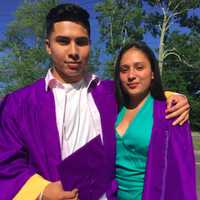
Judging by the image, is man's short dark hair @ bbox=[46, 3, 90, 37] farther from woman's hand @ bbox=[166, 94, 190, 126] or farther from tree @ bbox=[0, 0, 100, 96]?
tree @ bbox=[0, 0, 100, 96]

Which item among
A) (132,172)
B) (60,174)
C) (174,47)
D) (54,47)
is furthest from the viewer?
(174,47)

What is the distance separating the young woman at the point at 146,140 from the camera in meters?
3.32

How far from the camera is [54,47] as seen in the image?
127 inches

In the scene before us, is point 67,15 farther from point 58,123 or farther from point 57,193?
point 57,193

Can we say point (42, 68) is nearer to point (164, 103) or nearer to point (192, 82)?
point (192, 82)

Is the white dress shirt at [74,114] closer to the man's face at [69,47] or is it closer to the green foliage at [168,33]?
the man's face at [69,47]

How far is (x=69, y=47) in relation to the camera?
3.20 m

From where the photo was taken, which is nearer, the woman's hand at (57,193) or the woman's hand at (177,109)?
the woman's hand at (57,193)

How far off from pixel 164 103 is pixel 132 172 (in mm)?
437

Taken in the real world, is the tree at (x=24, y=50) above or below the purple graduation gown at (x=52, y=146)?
below

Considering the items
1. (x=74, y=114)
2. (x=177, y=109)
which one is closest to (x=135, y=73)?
(x=177, y=109)

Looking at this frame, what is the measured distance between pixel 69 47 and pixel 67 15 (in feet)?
0.61

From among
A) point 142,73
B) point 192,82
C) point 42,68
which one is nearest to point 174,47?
point 192,82

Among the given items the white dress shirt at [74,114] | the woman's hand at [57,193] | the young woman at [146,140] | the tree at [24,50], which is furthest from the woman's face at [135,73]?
the tree at [24,50]
